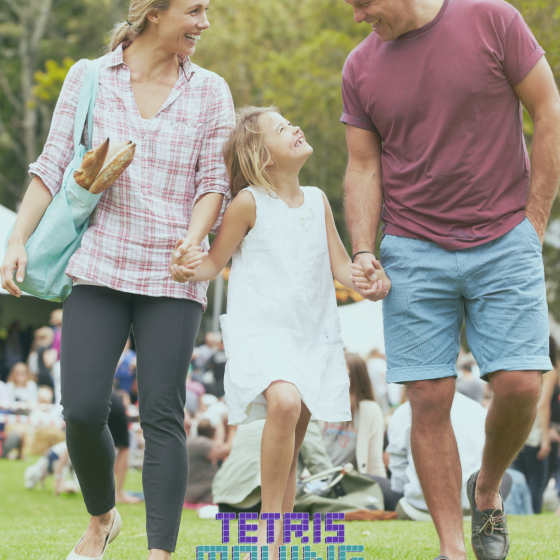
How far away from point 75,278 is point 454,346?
1617 millimetres

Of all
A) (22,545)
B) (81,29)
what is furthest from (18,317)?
(22,545)

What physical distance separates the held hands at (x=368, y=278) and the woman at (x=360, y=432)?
4.51 meters

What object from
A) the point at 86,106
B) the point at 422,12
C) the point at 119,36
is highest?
the point at 422,12

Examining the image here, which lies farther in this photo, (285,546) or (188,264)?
(188,264)

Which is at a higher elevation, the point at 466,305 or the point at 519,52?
the point at 519,52

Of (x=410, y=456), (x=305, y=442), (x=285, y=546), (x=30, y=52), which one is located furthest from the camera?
(x=30, y=52)

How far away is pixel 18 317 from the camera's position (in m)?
27.2

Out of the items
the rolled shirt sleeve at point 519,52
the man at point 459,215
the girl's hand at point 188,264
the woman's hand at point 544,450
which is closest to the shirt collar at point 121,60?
the man at point 459,215

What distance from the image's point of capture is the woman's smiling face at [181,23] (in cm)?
335

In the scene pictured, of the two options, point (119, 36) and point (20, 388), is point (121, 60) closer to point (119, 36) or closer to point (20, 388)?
point (119, 36)

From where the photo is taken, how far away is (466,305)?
3.48 m

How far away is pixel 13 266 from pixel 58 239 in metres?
0.21

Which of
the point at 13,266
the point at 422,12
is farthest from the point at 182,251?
the point at 422,12

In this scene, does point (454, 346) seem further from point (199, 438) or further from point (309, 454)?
point (199, 438)
